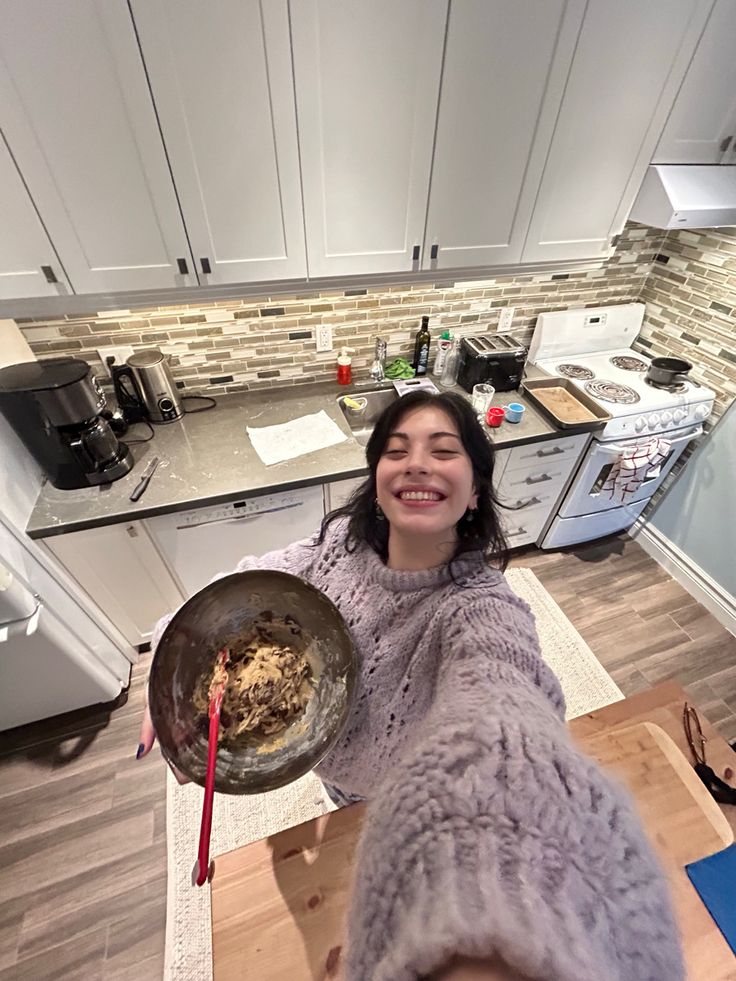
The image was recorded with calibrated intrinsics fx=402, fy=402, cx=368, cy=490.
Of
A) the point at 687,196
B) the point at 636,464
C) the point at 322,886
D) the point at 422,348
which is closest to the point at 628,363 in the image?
the point at 636,464

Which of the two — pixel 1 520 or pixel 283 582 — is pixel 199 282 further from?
pixel 283 582

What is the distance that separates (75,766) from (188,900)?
A: 2.40ft

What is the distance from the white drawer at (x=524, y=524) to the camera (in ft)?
7.49

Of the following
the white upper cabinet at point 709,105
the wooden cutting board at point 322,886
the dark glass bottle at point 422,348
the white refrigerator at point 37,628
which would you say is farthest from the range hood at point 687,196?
the white refrigerator at point 37,628

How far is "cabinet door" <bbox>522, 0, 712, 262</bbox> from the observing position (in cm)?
129

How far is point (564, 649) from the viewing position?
2090mm

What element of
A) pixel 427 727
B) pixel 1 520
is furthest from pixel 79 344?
pixel 427 727

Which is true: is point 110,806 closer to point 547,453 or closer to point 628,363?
point 547,453

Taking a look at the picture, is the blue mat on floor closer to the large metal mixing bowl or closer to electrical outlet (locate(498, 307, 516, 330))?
the large metal mixing bowl

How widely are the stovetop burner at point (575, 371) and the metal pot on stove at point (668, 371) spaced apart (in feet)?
0.97

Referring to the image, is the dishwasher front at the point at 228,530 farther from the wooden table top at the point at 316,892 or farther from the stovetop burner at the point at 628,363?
the stovetop burner at the point at 628,363

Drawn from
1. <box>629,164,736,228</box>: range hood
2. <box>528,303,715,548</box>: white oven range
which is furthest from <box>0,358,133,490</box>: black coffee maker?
<box>629,164,736,228</box>: range hood

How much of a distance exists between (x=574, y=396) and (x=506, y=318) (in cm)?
57

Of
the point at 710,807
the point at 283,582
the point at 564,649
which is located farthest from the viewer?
the point at 564,649
